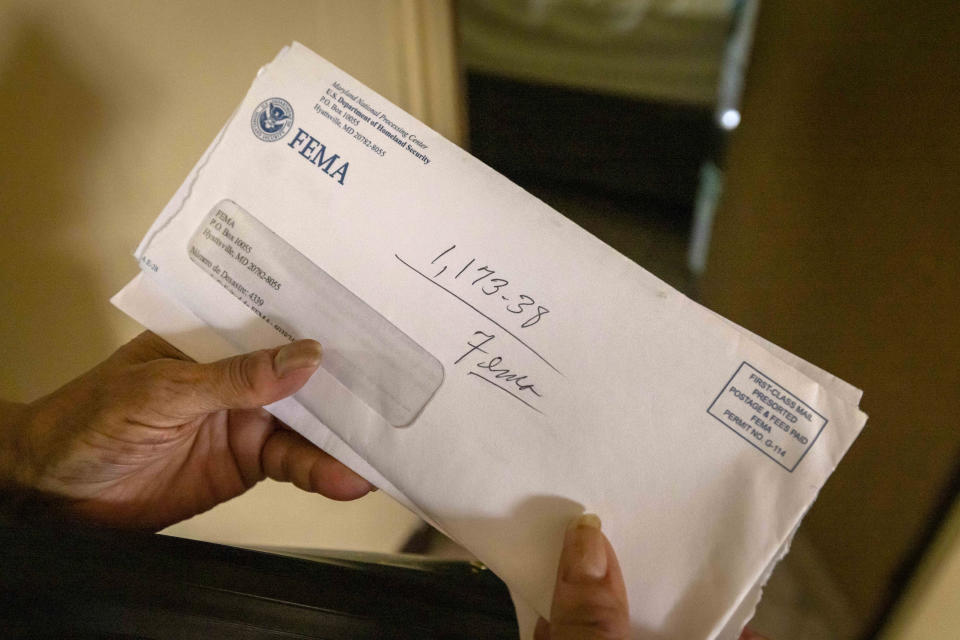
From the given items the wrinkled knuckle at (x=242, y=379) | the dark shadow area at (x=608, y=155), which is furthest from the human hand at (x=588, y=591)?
the dark shadow area at (x=608, y=155)

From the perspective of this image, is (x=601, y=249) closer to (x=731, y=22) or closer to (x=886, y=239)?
(x=886, y=239)

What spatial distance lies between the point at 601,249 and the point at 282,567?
26cm

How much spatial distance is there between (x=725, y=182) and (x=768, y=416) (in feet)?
2.76

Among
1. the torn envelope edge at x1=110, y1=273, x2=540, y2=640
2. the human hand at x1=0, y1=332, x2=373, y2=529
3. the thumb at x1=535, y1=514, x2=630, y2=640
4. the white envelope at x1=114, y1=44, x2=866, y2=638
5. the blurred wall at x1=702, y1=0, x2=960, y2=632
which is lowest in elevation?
the human hand at x1=0, y1=332, x2=373, y2=529

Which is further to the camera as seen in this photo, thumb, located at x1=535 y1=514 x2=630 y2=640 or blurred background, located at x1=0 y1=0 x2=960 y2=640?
blurred background, located at x1=0 y1=0 x2=960 y2=640

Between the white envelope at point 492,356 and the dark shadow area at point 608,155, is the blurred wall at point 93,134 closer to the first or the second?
the white envelope at point 492,356

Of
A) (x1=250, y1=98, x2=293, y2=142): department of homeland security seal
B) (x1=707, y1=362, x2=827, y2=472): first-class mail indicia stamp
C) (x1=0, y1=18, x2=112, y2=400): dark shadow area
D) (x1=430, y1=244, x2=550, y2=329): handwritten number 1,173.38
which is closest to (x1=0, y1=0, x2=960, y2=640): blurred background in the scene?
(x1=0, y1=18, x2=112, y2=400): dark shadow area

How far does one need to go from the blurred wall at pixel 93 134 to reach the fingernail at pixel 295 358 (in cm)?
21

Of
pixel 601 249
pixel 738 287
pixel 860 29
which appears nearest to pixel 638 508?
pixel 601 249

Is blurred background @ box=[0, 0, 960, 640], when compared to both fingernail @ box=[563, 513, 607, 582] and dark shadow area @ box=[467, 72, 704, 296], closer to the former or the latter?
dark shadow area @ box=[467, 72, 704, 296]

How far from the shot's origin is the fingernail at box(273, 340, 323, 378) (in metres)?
0.35

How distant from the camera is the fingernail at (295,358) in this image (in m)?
0.35

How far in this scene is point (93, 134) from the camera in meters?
0.41

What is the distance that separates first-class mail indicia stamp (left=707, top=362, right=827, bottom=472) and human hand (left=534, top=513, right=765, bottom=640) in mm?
104
